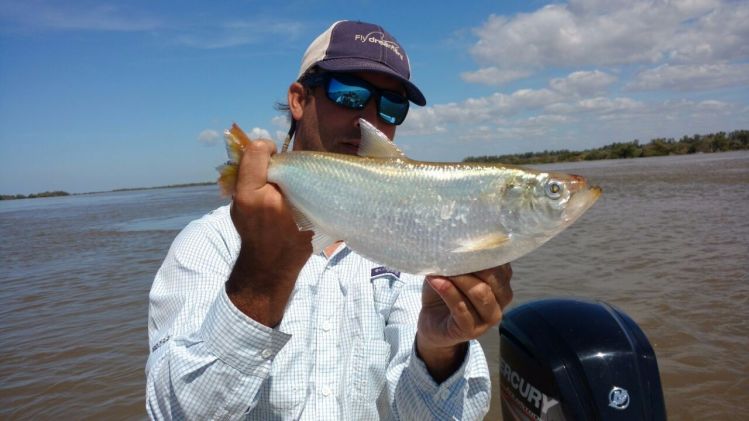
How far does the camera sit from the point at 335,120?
134 inches

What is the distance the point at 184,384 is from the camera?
2.13 metres

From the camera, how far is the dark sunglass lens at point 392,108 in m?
3.47

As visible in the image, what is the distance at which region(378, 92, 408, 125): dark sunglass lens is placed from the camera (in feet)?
11.4

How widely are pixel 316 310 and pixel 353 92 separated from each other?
1.62 meters

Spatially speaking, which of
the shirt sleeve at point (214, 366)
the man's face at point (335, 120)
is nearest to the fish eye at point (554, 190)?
the shirt sleeve at point (214, 366)

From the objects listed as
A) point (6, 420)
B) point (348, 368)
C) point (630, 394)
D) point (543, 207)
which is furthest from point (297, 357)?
point (6, 420)

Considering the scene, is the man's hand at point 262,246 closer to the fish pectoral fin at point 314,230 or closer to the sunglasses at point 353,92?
the fish pectoral fin at point 314,230

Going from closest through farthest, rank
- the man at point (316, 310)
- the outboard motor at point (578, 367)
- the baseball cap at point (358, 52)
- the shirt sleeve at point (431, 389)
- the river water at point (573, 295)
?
the man at point (316, 310) < the shirt sleeve at point (431, 389) < the outboard motor at point (578, 367) < the baseball cap at point (358, 52) < the river water at point (573, 295)

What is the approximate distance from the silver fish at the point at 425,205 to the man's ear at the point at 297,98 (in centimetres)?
139

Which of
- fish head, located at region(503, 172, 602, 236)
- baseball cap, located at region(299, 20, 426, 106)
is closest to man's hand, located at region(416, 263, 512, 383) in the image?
fish head, located at region(503, 172, 602, 236)

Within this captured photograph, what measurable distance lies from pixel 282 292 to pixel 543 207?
1.31 m

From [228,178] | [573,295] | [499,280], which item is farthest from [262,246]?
[573,295]

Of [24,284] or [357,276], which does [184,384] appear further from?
[24,284]

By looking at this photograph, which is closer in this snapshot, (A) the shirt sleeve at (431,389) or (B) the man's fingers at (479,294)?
(B) the man's fingers at (479,294)
